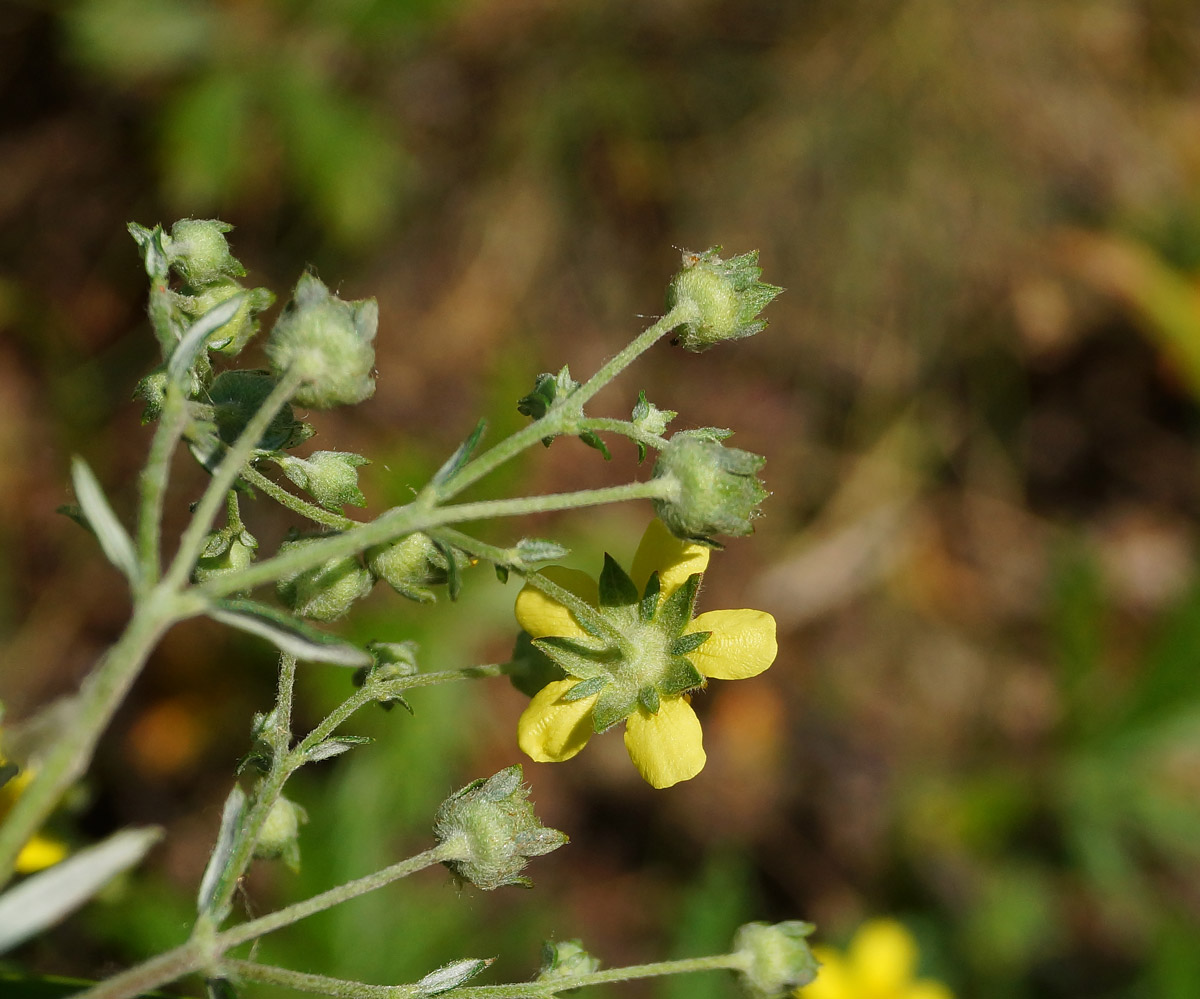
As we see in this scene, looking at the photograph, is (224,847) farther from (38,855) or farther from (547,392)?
(38,855)

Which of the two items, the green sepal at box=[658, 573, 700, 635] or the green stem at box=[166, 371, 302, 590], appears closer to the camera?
the green stem at box=[166, 371, 302, 590]

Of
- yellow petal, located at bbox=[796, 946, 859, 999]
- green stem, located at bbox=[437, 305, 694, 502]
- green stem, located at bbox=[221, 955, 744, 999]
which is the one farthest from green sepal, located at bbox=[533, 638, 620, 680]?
yellow petal, located at bbox=[796, 946, 859, 999]

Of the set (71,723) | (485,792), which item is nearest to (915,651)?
(485,792)

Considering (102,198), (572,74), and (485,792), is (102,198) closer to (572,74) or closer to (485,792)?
(572,74)

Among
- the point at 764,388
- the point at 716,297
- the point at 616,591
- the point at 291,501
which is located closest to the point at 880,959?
the point at 764,388

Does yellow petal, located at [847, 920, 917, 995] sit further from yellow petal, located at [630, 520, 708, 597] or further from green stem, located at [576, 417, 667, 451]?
green stem, located at [576, 417, 667, 451]

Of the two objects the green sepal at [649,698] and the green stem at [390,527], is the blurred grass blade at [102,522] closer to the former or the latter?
the green stem at [390,527]

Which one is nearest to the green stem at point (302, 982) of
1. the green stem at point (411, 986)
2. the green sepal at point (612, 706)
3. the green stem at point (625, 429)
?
the green stem at point (411, 986)
